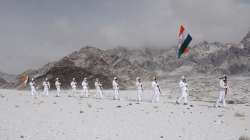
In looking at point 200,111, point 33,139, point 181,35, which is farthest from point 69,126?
point 181,35

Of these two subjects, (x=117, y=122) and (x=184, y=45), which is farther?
(x=184, y=45)

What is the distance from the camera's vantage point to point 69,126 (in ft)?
62.9

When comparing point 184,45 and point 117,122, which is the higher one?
point 184,45

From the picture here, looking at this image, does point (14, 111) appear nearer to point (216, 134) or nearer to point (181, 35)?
point (216, 134)

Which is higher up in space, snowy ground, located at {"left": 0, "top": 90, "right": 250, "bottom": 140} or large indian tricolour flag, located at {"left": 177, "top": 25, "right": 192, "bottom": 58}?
large indian tricolour flag, located at {"left": 177, "top": 25, "right": 192, "bottom": 58}

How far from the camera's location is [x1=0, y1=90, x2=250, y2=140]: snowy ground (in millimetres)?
17672

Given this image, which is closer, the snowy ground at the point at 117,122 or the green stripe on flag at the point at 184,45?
the snowy ground at the point at 117,122

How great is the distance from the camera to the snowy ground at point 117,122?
1767 cm

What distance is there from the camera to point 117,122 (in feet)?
69.2

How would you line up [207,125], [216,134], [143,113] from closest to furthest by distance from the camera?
[216,134] → [207,125] → [143,113]

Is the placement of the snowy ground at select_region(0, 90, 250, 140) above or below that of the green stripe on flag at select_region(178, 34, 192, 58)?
below

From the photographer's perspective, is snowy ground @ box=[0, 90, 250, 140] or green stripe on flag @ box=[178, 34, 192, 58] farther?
green stripe on flag @ box=[178, 34, 192, 58]

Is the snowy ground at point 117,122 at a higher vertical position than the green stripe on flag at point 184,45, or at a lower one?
lower

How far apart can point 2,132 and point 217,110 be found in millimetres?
14247
